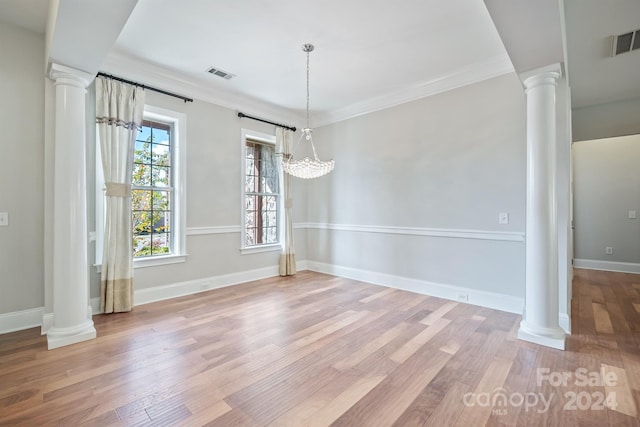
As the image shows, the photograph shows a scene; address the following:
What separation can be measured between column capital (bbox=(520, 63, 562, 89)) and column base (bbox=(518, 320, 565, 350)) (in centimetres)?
220

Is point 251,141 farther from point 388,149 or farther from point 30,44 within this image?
point 30,44

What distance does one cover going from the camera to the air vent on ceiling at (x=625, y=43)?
279 cm

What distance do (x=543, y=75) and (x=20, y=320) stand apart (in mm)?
5395

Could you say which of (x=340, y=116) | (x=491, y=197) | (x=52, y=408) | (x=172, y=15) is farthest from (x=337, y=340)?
(x=340, y=116)

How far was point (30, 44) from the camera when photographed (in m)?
2.88

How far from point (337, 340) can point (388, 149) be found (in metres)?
2.96

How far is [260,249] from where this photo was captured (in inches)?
194

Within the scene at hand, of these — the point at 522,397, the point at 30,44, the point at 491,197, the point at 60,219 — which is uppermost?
the point at 30,44

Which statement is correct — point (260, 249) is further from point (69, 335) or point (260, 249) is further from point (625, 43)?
point (625, 43)

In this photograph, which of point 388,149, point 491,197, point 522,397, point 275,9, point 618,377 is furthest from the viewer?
point 388,149

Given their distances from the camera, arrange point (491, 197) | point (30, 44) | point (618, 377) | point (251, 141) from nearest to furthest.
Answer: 1. point (618, 377)
2. point (30, 44)
3. point (491, 197)
4. point (251, 141)

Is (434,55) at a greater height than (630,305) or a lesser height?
greater

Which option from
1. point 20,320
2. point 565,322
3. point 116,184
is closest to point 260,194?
point 116,184

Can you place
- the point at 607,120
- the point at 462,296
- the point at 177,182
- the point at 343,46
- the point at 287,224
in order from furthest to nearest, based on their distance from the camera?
the point at 287,224 → the point at 607,120 → the point at 177,182 → the point at 462,296 → the point at 343,46
